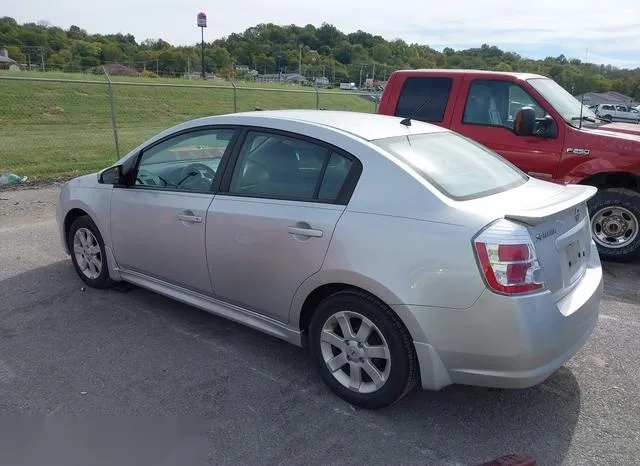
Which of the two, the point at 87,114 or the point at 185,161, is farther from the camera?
the point at 87,114

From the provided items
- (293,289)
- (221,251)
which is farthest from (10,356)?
(293,289)

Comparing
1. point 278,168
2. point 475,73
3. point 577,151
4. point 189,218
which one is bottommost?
point 189,218

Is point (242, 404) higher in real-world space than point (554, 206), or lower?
lower

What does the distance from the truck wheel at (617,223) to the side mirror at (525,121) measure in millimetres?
1039

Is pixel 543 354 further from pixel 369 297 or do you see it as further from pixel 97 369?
pixel 97 369

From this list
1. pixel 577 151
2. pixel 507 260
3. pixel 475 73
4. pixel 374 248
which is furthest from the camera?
pixel 475 73

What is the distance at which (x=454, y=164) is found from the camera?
3469 mm

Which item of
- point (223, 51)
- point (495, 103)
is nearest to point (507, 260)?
point (495, 103)

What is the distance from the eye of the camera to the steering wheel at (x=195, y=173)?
3.96 meters

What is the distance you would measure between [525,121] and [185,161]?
148 inches

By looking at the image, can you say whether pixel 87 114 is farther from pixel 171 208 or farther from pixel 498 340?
pixel 498 340

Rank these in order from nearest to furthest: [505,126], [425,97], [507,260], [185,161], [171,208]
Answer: [507,260], [171,208], [185,161], [505,126], [425,97]

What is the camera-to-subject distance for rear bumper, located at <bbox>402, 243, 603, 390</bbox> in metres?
2.71

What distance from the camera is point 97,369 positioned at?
3600 mm
